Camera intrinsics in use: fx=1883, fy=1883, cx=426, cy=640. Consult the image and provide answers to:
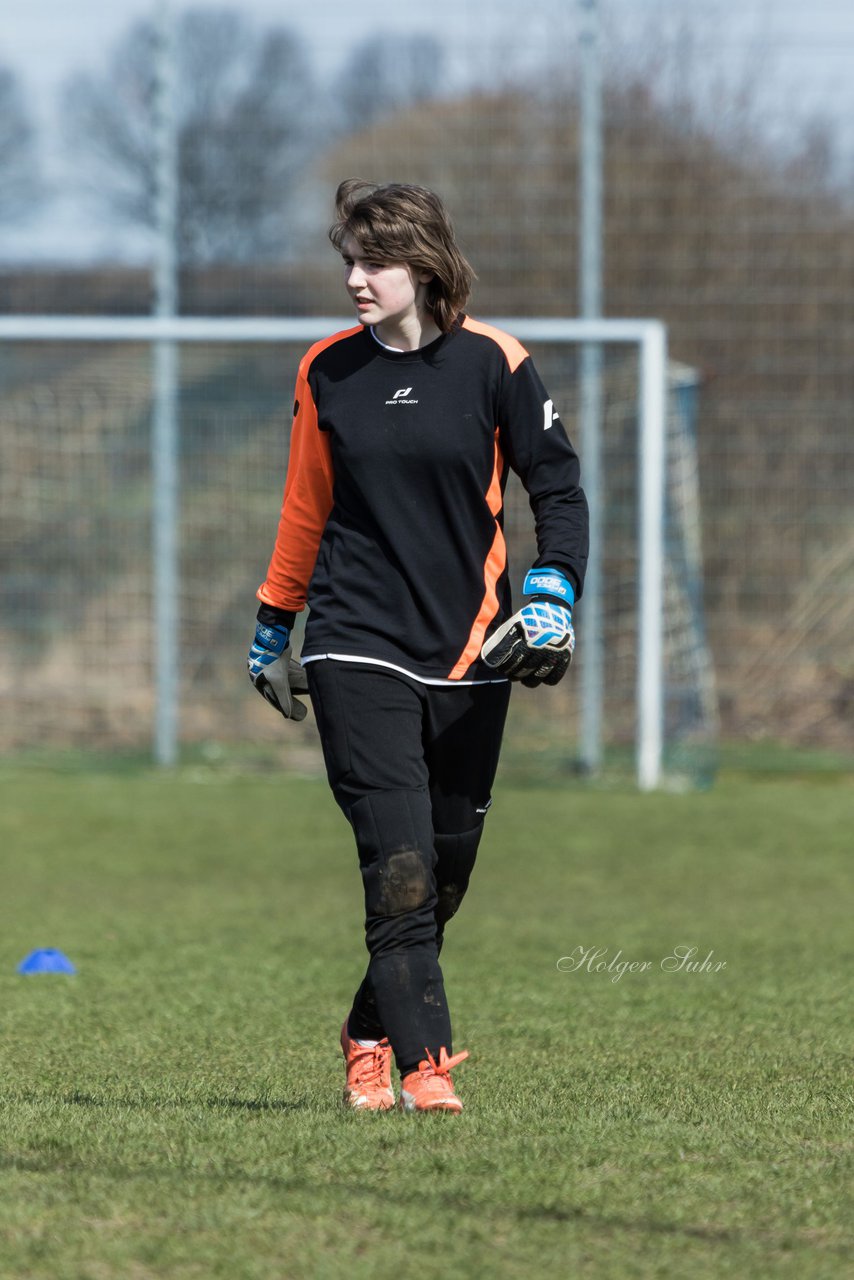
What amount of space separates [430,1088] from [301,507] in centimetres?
120

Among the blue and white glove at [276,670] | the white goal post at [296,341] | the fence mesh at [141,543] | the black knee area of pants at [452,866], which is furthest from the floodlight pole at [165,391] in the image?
the black knee area of pants at [452,866]

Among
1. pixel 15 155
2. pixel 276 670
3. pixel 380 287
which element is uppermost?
pixel 15 155

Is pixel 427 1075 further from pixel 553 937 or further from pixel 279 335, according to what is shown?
pixel 279 335

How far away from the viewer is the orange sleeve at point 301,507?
150 inches

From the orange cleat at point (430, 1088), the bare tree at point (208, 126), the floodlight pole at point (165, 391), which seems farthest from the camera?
the bare tree at point (208, 126)

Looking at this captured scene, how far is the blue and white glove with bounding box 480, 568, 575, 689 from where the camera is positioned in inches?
140

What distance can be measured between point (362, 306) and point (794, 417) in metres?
8.50

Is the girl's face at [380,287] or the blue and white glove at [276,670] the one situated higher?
the girl's face at [380,287]

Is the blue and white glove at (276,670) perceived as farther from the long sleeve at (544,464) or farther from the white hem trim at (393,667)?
the long sleeve at (544,464)

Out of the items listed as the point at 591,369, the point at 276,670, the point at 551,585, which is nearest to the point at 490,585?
the point at 551,585

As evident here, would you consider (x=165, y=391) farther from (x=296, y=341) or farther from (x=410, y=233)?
(x=410, y=233)

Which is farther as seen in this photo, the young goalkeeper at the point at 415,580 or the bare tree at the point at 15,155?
the bare tree at the point at 15,155

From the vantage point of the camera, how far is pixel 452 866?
3807 millimetres

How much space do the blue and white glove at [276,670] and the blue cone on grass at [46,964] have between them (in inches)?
81.1
